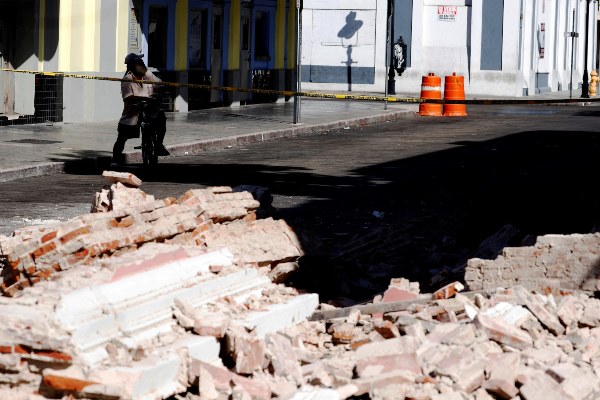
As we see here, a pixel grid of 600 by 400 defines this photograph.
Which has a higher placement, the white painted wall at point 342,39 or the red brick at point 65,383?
the white painted wall at point 342,39

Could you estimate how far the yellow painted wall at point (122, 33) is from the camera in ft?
87.4

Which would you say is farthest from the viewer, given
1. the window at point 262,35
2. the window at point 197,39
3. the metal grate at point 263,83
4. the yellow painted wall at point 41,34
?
the window at point 262,35

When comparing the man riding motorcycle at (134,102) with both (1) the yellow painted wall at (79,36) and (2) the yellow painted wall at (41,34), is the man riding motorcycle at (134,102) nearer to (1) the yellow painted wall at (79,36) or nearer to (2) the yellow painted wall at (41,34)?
(2) the yellow painted wall at (41,34)

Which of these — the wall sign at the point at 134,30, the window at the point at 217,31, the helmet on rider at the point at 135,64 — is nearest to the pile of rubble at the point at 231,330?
the helmet on rider at the point at 135,64

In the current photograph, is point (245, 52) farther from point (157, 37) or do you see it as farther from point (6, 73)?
point (6, 73)

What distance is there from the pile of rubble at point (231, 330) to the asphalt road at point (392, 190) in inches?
45.5

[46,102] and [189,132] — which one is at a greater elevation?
[46,102]

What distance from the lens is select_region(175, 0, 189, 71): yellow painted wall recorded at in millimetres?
29875

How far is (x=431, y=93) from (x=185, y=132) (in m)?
12.0

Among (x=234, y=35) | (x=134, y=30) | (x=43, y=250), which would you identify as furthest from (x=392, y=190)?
(x=234, y=35)

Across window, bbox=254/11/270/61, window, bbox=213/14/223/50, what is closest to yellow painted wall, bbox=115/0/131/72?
window, bbox=213/14/223/50

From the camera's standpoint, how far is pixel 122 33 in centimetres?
2688

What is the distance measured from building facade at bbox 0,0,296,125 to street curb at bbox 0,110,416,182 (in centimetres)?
333

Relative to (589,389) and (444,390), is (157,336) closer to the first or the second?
(444,390)
